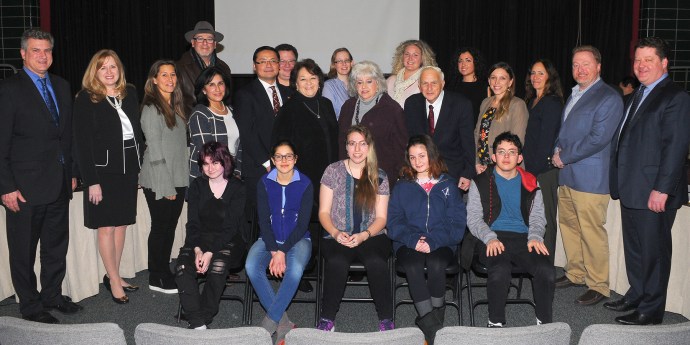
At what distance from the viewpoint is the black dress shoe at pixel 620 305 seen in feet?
13.1

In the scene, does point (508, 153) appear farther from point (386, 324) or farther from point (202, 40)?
point (202, 40)

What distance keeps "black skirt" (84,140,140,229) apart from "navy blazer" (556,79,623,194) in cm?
291

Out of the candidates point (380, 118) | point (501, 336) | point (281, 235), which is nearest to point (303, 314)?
point (281, 235)

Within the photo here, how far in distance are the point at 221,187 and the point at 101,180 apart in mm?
840

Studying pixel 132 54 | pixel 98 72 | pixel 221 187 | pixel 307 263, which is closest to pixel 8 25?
pixel 132 54

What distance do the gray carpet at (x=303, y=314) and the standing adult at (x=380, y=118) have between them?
0.92m

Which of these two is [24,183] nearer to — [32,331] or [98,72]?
[98,72]

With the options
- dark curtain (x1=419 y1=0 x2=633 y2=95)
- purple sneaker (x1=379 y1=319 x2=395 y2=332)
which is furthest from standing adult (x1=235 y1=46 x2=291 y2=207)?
dark curtain (x1=419 y1=0 x2=633 y2=95)

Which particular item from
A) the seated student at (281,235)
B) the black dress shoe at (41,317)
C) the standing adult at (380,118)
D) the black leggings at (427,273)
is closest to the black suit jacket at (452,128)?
the standing adult at (380,118)

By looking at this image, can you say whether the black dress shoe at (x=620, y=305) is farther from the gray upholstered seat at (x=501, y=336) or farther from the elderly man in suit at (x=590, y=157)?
the gray upholstered seat at (x=501, y=336)

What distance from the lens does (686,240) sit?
3807mm

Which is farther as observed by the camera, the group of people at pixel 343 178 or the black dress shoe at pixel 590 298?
the black dress shoe at pixel 590 298

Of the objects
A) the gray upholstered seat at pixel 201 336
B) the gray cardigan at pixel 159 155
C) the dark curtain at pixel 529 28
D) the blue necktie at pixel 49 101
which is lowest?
the gray upholstered seat at pixel 201 336

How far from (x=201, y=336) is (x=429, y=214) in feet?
6.35
